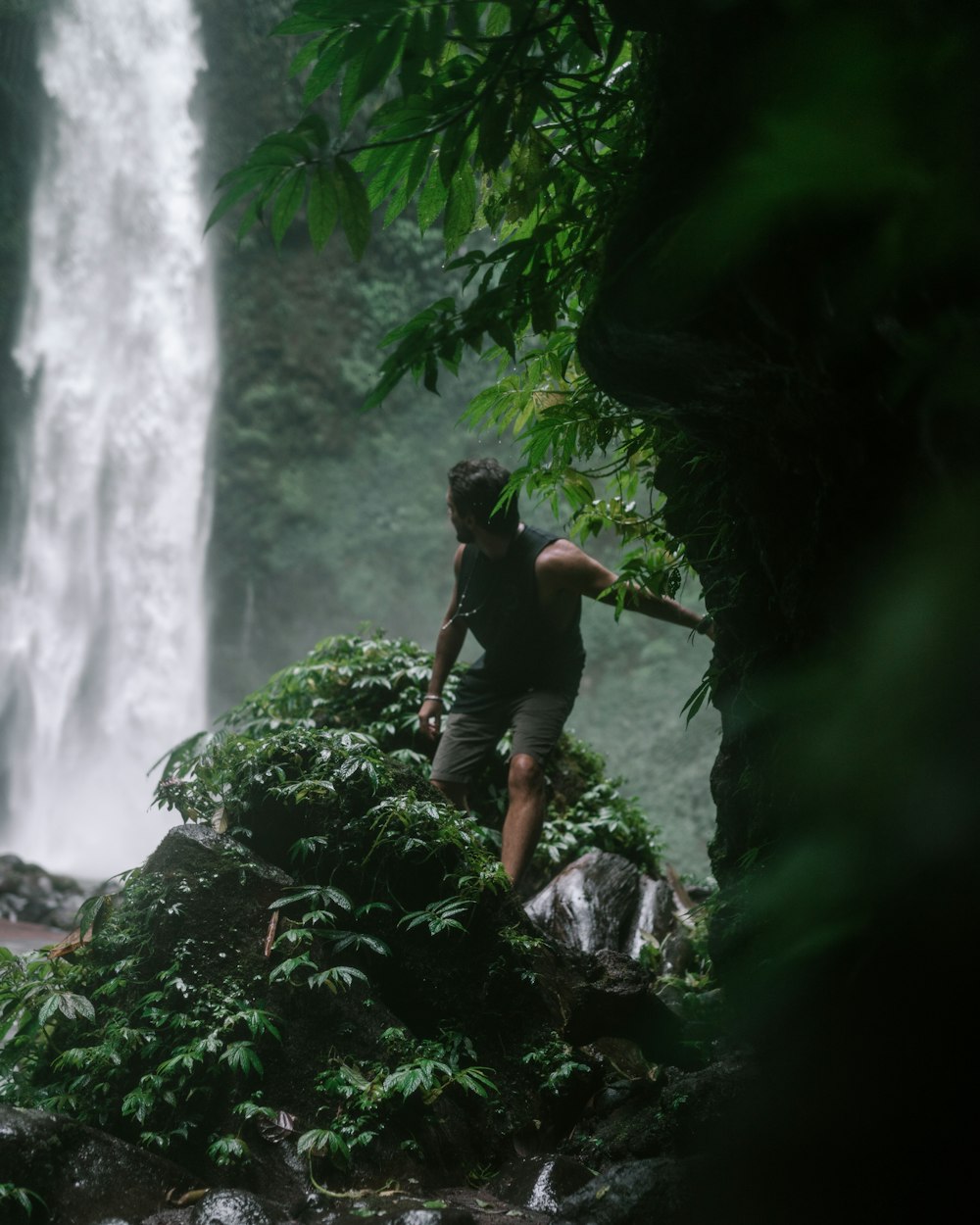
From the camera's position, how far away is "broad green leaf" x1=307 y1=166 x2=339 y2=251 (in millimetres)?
1408

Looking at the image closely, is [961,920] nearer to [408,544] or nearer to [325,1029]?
[325,1029]

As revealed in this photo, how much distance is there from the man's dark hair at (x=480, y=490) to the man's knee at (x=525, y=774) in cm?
106

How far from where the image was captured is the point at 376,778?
3.06 metres

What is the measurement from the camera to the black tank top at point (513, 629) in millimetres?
4102

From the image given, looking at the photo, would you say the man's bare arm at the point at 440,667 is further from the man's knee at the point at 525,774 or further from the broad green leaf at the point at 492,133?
the broad green leaf at the point at 492,133

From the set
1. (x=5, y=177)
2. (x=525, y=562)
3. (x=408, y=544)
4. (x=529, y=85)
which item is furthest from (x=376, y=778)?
(x=5, y=177)

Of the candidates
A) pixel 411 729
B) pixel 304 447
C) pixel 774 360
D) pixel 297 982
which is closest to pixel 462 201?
→ pixel 774 360

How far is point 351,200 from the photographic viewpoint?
143 centimetres

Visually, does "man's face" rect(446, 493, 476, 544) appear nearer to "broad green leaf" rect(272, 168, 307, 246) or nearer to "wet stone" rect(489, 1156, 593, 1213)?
"wet stone" rect(489, 1156, 593, 1213)

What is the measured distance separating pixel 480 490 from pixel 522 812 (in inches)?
57.3

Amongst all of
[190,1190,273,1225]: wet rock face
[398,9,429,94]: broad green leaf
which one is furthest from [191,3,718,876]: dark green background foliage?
[398,9,429,94]: broad green leaf

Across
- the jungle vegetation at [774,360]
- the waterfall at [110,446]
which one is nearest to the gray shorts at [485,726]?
the jungle vegetation at [774,360]

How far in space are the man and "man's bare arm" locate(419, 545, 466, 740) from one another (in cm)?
1

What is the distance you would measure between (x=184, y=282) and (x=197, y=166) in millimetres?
2503
